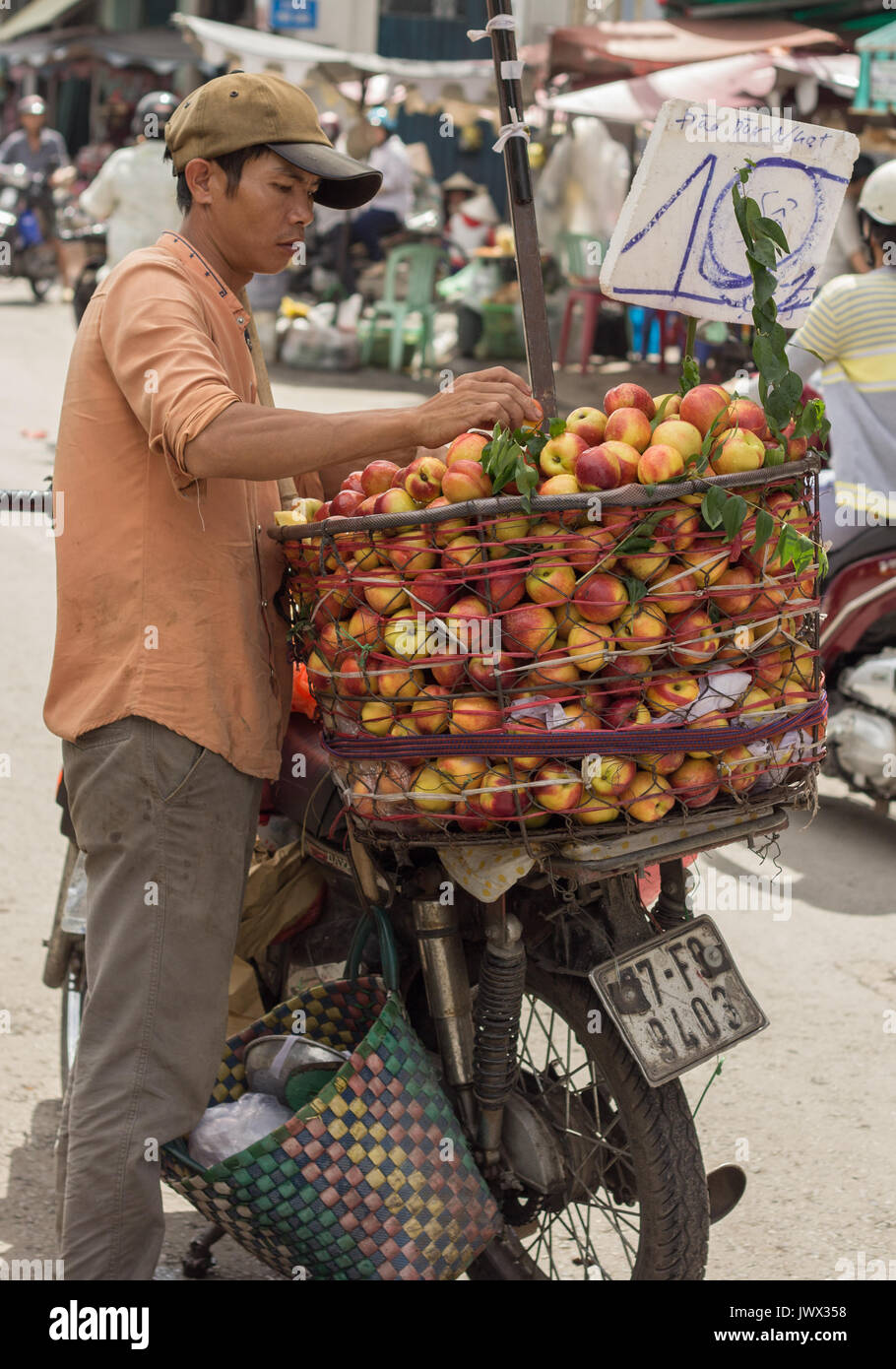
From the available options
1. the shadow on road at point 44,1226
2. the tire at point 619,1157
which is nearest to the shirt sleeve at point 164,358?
the tire at point 619,1157

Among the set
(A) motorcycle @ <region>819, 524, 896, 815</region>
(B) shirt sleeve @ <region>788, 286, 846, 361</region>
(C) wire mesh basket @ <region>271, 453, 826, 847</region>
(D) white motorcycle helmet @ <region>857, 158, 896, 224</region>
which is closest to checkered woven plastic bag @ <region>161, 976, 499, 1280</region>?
(C) wire mesh basket @ <region>271, 453, 826, 847</region>

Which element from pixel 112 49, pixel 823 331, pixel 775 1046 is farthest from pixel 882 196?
pixel 112 49

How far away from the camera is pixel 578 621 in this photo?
2281 millimetres

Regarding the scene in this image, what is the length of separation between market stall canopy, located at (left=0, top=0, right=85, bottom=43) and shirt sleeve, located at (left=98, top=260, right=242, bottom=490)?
3531cm

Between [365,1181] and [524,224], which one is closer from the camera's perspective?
[365,1181]

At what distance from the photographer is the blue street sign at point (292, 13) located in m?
22.2

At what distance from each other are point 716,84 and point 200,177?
1034cm

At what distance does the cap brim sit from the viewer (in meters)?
2.51

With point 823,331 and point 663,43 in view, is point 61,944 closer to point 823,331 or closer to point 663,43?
point 823,331

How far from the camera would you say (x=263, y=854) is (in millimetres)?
3246

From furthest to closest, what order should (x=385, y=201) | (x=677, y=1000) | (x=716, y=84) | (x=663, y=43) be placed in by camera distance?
(x=385, y=201) < (x=663, y=43) < (x=716, y=84) < (x=677, y=1000)

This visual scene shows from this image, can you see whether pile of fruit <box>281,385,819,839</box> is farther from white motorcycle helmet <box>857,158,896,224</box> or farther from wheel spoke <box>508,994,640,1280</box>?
white motorcycle helmet <box>857,158,896,224</box>

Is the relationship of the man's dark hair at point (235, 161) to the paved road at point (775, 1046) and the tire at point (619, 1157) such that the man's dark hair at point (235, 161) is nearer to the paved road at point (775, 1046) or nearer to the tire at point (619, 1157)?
the tire at point (619, 1157)

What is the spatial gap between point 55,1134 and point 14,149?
22.6 meters
